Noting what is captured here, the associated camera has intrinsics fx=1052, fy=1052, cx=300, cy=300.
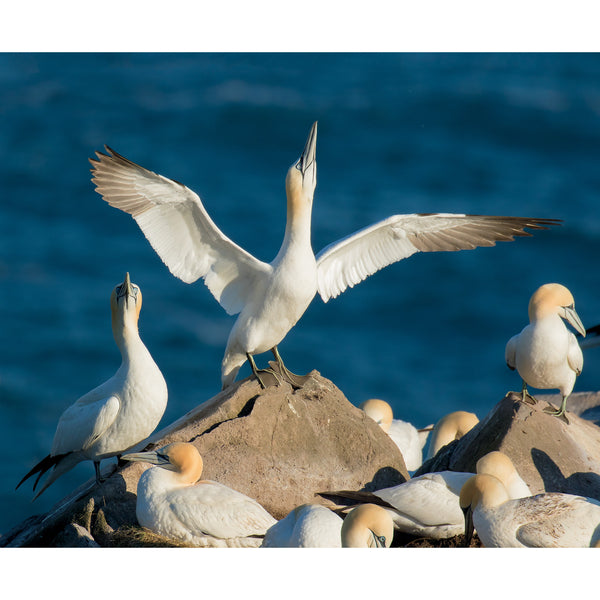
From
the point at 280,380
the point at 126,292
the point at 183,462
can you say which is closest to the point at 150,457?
the point at 183,462

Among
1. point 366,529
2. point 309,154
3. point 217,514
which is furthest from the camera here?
point 309,154

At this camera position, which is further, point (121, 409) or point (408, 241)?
point (408, 241)

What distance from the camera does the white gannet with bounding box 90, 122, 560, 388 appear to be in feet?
22.8

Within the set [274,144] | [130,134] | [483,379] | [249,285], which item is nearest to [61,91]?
[130,134]

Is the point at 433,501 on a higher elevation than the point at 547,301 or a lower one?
lower

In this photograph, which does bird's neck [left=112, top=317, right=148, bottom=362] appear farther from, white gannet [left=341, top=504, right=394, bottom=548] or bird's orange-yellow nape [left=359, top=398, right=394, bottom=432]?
bird's orange-yellow nape [left=359, top=398, right=394, bottom=432]

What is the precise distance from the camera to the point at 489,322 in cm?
2020

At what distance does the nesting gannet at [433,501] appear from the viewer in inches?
232

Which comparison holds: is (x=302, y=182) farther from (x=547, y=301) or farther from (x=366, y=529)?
(x=366, y=529)

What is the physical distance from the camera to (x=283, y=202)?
71.9 feet

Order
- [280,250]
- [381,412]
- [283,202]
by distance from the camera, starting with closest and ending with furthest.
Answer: [280,250] → [381,412] → [283,202]

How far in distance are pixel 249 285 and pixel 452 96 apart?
65.7ft

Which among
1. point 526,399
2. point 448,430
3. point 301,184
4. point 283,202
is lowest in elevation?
point 526,399

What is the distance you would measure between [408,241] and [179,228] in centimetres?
175
